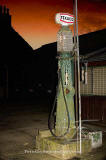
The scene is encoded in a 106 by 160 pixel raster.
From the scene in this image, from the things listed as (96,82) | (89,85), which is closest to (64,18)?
(96,82)

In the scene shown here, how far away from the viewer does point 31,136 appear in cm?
891

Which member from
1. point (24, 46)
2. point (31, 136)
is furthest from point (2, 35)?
point (31, 136)

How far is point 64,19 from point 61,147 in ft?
10.7

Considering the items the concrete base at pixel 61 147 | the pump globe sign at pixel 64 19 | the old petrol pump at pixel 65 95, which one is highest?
the pump globe sign at pixel 64 19

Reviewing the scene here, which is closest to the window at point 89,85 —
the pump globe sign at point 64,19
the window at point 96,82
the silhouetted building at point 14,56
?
the window at point 96,82

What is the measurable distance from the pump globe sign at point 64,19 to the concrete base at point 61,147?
10.1 ft

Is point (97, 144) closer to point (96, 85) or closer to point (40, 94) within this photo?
point (96, 85)

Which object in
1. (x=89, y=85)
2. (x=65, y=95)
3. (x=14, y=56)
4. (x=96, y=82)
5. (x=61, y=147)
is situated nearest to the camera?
(x=61, y=147)

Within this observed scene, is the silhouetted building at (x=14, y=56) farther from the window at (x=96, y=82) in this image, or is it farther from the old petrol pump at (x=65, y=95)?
the old petrol pump at (x=65, y=95)

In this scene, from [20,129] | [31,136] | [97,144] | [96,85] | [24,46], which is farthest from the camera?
[24,46]

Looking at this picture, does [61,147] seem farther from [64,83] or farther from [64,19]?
[64,19]

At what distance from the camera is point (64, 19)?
642 cm

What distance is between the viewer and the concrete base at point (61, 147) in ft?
19.7

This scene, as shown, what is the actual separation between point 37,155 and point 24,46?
1204 inches
